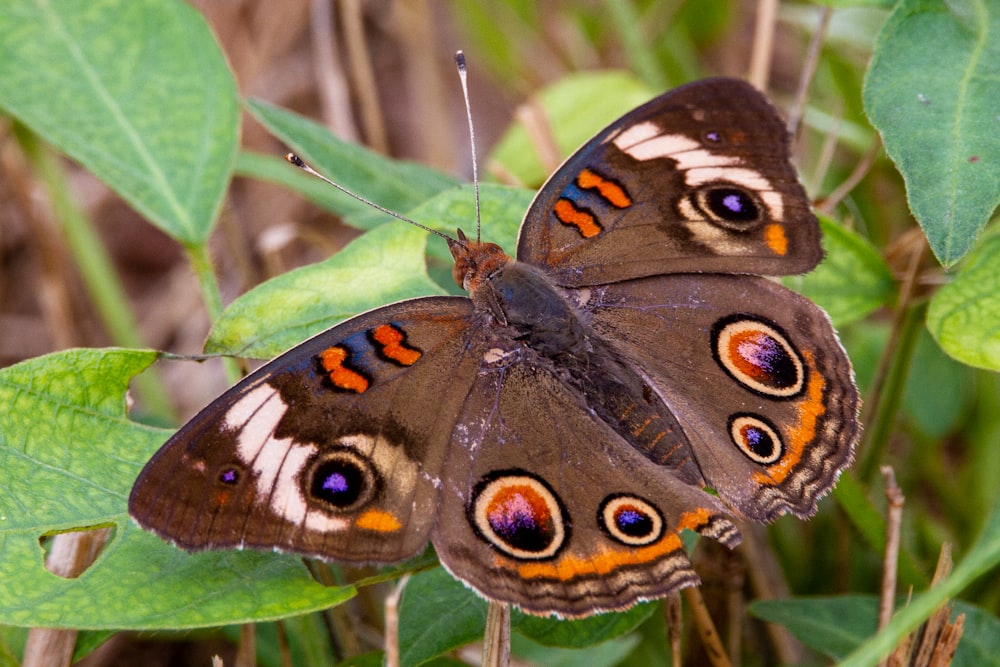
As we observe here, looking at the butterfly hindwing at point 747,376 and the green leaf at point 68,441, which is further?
the butterfly hindwing at point 747,376

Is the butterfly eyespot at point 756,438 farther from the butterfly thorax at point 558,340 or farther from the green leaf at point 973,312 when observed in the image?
the green leaf at point 973,312

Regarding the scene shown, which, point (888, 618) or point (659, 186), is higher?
point (659, 186)

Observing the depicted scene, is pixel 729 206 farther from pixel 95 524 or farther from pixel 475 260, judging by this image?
pixel 95 524

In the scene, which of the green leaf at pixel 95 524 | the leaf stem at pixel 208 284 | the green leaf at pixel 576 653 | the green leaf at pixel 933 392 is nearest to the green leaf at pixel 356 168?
the leaf stem at pixel 208 284

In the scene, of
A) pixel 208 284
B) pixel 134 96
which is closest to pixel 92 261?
pixel 134 96

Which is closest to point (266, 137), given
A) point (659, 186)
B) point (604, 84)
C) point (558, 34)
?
point (558, 34)

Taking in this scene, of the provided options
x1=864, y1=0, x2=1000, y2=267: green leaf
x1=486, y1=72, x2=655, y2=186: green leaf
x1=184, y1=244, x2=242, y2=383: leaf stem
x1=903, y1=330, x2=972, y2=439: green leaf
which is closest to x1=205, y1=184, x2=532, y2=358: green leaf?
x1=184, y1=244, x2=242, y2=383: leaf stem

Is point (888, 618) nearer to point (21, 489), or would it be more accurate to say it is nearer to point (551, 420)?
point (551, 420)
